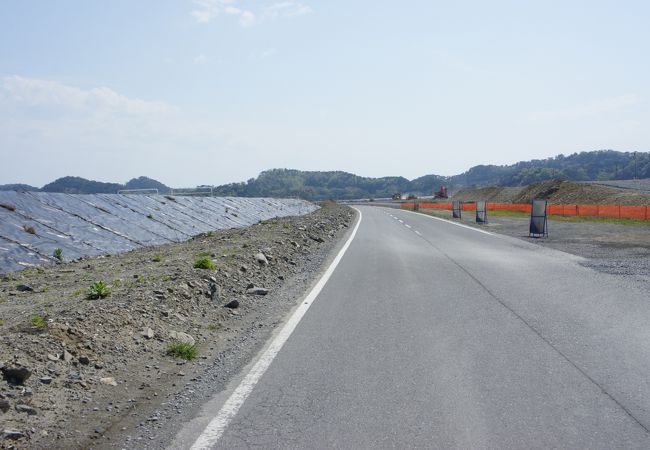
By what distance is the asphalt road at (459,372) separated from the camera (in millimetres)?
4383

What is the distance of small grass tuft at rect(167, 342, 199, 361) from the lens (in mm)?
6691

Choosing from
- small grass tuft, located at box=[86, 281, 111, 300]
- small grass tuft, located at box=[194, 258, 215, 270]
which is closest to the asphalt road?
small grass tuft, located at box=[194, 258, 215, 270]

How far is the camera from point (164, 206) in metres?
27.0

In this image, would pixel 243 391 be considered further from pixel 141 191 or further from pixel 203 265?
pixel 141 191

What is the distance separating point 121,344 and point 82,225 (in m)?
12.3

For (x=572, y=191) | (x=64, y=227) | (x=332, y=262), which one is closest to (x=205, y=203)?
(x=64, y=227)

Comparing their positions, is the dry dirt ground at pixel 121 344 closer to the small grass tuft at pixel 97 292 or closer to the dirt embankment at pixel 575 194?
the small grass tuft at pixel 97 292

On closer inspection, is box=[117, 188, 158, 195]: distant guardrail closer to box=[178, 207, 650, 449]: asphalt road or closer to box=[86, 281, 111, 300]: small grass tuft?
box=[178, 207, 650, 449]: asphalt road

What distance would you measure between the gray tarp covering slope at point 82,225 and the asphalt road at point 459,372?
7.89 meters

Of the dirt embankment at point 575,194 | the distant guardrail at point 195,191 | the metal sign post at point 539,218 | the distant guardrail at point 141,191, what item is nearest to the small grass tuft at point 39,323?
the metal sign post at point 539,218

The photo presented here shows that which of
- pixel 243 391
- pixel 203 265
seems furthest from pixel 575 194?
pixel 243 391

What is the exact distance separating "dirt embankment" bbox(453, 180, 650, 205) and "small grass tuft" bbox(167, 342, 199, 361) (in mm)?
46483

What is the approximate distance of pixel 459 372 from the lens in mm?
5852

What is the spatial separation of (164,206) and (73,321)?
67.9 feet
